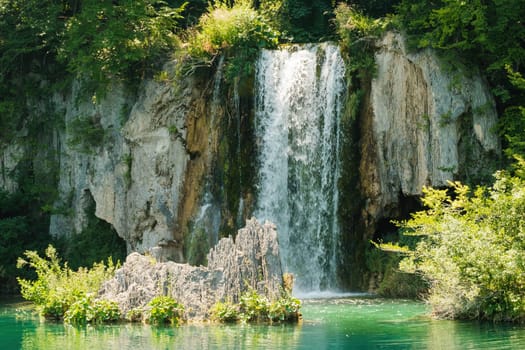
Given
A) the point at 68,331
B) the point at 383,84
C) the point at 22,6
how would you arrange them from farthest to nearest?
the point at 22,6
the point at 383,84
the point at 68,331

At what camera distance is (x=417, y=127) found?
2255 cm

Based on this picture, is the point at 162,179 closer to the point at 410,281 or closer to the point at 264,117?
the point at 264,117

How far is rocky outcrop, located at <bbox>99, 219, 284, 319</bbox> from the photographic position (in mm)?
17047

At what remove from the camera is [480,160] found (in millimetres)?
22219

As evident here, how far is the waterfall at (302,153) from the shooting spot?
23156mm

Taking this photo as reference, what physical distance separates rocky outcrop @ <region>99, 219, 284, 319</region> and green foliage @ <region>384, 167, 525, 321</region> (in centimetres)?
246

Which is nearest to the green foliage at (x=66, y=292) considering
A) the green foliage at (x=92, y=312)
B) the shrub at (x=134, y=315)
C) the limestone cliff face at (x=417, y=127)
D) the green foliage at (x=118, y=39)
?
the green foliage at (x=92, y=312)

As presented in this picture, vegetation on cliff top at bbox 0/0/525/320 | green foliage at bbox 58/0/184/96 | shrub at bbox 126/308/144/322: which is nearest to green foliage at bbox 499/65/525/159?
vegetation on cliff top at bbox 0/0/525/320

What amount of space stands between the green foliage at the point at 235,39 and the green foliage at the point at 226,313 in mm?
8785

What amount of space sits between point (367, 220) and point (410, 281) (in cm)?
221

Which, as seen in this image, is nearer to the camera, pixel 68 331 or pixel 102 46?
pixel 68 331

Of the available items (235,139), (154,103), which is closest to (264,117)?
(235,139)

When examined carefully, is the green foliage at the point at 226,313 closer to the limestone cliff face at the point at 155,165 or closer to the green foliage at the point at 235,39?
the limestone cliff face at the point at 155,165

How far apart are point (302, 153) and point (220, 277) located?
7.15 m
